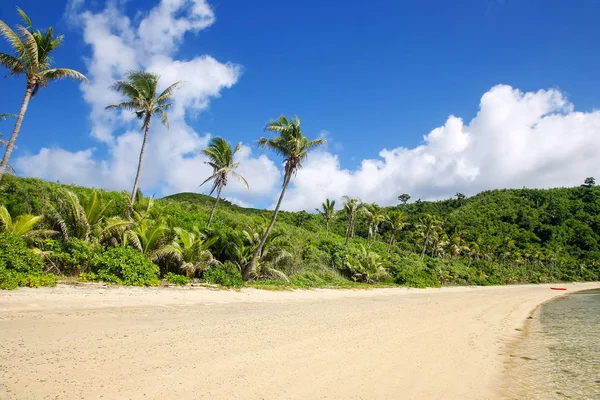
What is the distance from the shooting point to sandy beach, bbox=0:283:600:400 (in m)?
4.27

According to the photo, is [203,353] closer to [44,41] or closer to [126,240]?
[126,240]

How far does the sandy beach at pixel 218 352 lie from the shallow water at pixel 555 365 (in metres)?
0.41

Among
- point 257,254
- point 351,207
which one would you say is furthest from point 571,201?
point 257,254

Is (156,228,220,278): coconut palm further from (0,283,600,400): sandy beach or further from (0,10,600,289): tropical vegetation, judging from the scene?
(0,283,600,400): sandy beach

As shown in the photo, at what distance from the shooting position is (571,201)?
8825 centimetres

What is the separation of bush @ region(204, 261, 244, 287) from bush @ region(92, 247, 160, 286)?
9.08ft

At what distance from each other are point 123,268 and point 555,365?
13.2m

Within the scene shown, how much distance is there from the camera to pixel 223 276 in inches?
584

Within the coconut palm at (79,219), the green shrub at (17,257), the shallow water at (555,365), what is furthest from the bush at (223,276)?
the shallow water at (555,365)

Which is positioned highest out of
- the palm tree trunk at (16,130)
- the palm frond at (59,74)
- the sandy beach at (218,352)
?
the palm frond at (59,74)

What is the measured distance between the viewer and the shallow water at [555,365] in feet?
18.6

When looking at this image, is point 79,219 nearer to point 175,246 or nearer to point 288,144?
point 175,246

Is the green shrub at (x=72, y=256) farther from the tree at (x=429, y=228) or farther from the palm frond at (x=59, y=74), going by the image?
the tree at (x=429, y=228)

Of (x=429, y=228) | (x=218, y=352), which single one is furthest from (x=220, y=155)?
(x=429, y=228)
